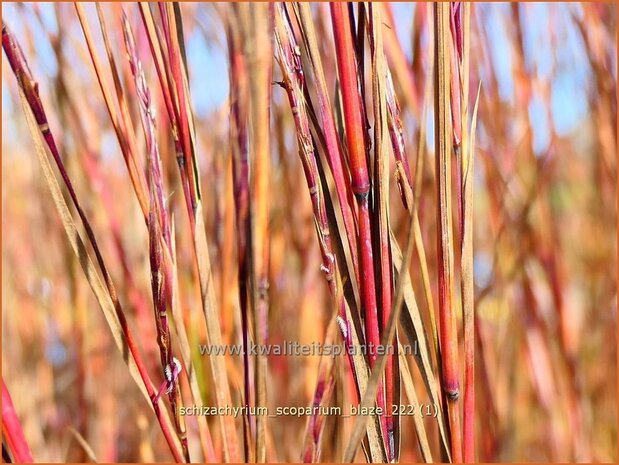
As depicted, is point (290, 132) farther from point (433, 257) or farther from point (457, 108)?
point (457, 108)

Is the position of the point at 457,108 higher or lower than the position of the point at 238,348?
higher

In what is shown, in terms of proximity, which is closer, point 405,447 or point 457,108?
point 457,108

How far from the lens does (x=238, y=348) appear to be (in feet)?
1.67

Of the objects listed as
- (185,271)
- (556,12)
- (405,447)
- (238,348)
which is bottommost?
(405,447)

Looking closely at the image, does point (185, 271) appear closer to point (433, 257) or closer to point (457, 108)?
point (433, 257)

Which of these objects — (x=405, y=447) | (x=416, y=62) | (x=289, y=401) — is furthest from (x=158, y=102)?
(x=405, y=447)

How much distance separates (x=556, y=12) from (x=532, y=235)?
10.7 inches

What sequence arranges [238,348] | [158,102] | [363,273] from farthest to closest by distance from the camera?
[158,102] < [238,348] < [363,273]

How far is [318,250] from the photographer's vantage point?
70 centimetres

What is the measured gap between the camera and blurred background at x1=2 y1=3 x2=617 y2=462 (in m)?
0.63

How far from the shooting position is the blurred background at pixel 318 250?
0.63m

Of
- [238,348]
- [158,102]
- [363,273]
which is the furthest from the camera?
[158,102]

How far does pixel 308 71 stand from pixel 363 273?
0.49 ft

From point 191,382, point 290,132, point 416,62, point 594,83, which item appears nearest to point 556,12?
point 594,83
